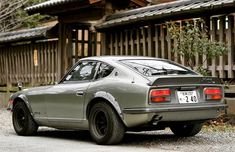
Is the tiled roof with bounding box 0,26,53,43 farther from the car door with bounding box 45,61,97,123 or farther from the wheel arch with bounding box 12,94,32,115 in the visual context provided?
the car door with bounding box 45,61,97,123

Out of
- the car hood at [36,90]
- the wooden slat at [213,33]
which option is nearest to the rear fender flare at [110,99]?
the car hood at [36,90]

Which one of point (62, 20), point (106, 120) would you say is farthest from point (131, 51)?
point (106, 120)

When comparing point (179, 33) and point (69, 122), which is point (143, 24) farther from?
point (69, 122)

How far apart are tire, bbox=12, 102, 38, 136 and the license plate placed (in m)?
3.19

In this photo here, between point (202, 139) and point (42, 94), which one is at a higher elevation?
point (42, 94)

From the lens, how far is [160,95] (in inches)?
302

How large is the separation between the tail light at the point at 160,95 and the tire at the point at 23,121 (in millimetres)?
3065

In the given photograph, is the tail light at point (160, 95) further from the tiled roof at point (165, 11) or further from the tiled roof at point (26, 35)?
the tiled roof at point (26, 35)

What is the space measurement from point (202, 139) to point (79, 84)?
2234 millimetres

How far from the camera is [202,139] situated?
8758 mm

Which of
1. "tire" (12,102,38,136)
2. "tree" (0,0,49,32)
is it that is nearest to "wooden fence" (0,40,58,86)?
"tree" (0,0,49,32)

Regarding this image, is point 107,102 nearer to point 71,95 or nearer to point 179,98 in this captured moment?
point 71,95

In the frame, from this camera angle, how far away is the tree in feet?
78.2

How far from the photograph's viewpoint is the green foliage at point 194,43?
11.2 m
